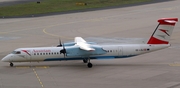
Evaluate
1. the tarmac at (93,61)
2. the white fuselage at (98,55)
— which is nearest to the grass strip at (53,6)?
the tarmac at (93,61)

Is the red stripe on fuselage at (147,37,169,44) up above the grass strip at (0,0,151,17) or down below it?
above

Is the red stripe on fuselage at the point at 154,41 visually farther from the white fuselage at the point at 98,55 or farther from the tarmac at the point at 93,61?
the tarmac at the point at 93,61

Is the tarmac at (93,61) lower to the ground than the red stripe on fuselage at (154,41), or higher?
lower

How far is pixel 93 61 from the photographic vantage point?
1750 inches

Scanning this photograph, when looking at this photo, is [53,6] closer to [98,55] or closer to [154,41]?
[98,55]

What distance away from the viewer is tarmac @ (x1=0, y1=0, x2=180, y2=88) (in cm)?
3634

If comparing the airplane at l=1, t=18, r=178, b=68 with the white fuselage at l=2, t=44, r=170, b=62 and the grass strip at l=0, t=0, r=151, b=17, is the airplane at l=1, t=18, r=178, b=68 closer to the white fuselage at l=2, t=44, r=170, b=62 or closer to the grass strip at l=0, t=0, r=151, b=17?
the white fuselage at l=2, t=44, r=170, b=62

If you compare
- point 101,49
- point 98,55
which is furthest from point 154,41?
point 98,55

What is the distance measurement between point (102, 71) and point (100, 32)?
80.0 ft

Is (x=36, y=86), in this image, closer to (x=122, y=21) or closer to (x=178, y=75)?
(x=178, y=75)

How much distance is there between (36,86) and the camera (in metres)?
35.1

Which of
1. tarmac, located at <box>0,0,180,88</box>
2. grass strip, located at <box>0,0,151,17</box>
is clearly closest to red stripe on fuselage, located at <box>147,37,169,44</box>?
tarmac, located at <box>0,0,180,88</box>

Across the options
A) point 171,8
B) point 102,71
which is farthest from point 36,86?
point 171,8

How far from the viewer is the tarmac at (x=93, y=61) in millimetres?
36344
